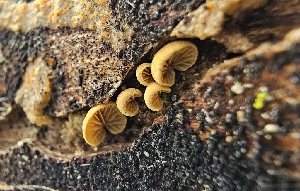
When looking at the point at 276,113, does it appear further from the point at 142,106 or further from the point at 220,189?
the point at 142,106

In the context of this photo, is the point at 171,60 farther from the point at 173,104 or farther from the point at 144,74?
the point at 173,104

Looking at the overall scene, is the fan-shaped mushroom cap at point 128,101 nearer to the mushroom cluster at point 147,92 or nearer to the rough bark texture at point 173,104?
the mushroom cluster at point 147,92

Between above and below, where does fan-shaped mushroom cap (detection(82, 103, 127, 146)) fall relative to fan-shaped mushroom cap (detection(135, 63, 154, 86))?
below

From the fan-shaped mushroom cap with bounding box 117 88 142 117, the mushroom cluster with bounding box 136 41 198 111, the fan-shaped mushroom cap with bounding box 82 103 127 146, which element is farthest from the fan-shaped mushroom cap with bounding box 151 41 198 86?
the fan-shaped mushroom cap with bounding box 82 103 127 146

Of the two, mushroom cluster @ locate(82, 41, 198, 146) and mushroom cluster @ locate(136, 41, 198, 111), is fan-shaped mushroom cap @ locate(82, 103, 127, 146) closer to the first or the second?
mushroom cluster @ locate(82, 41, 198, 146)

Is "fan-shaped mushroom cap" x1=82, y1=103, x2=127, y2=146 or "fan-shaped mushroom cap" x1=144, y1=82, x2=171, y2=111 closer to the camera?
"fan-shaped mushroom cap" x1=144, y1=82, x2=171, y2=111

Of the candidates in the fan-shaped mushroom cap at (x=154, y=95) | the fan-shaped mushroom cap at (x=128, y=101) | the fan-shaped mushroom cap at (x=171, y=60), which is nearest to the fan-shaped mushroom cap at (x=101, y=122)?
the fan-shaped mushroom cap at (x=128, y=101)
